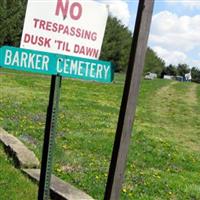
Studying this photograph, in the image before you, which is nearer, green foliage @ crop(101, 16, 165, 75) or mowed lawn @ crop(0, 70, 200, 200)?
mowed lawn @ crop(0, 70, 200, 200)

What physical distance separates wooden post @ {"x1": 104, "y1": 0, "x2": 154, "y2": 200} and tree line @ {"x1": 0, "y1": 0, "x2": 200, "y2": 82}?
49.6 inches

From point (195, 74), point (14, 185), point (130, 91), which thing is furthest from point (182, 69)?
point (130, 91)

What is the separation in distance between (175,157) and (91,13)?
6.99 metres

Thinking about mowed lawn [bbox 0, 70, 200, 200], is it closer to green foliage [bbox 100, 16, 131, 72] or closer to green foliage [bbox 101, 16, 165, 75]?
green foliage [bbox 101, 16, 165, 75]

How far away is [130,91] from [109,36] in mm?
83553

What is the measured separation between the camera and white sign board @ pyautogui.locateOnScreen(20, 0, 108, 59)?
4328 millimetres

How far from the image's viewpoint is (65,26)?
4406 mm

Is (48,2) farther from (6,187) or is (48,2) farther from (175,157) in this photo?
(175,157)

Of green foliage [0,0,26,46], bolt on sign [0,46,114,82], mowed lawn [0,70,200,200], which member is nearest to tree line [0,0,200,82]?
green foliage [0,0,26,46]

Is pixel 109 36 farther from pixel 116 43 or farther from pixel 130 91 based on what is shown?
pixel 130 91

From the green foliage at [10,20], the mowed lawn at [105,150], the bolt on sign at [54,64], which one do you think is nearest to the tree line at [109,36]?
the green foliage at [10,20]

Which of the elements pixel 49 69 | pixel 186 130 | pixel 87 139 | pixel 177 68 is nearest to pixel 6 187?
pixel 49 69

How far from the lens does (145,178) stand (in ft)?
28.0

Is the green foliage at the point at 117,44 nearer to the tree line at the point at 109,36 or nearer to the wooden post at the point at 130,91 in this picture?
the tree line at the point at 109,36
